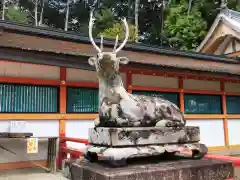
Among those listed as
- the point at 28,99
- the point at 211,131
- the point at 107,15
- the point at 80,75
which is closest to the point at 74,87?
the point at 80,75

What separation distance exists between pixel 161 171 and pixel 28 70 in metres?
5.95

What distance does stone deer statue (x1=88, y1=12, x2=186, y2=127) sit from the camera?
254 cm

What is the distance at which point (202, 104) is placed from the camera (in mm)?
10055

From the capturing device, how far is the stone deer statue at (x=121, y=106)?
254cm

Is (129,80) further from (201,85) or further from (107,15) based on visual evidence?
(107,15)

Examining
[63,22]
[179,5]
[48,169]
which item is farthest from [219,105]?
[63,22]

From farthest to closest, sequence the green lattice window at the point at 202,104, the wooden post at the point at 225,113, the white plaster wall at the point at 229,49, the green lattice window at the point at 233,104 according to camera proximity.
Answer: the white plaster wall at the point at 229,49 → the green lattice window at the point at 233,104 → the wooden post at the point at 225,113 → the green lattice window at the point at 202,104

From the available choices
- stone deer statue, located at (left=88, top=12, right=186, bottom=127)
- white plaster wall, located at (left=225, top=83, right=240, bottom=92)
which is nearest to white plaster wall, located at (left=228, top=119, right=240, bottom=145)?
white plaster wall, located at (left=225, top=83, right=240, bottom=92)

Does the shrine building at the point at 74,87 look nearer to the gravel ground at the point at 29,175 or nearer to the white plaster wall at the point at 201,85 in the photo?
the white plaster wall at the point at 201,85

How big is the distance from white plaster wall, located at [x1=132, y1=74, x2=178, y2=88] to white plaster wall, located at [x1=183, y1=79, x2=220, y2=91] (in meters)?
0.50

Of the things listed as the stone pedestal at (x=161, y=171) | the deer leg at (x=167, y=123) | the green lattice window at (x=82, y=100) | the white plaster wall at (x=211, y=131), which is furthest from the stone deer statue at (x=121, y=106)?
the white plaster wall at (x=211, y=131)

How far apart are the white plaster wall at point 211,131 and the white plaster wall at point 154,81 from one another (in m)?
1.50

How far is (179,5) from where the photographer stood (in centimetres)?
2594

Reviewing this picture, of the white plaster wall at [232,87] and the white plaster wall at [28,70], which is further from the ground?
the white plaster wall at [28,70]
